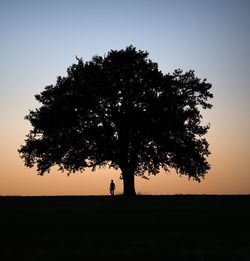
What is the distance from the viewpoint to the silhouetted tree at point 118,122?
182 ft
